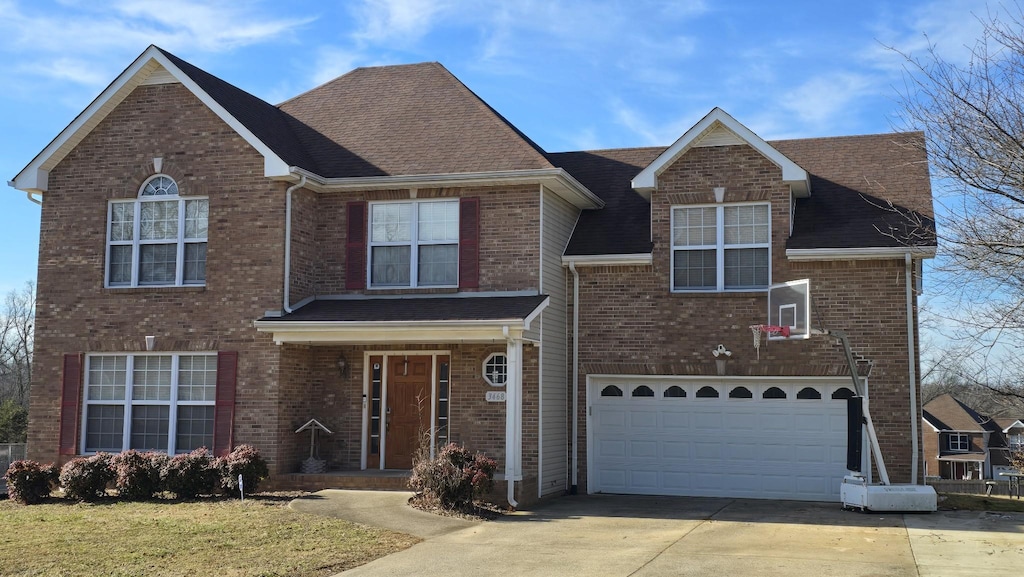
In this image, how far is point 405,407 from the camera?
17562 millimetres

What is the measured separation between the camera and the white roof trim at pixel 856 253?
635 inches

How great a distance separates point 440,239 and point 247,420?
14.9 feet

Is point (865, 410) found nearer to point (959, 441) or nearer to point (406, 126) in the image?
point (406, 126)

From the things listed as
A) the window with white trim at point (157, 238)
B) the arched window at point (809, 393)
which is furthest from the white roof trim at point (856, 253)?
the window with white trim at point (157, 238)

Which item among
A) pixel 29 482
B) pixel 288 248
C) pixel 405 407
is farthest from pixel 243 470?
pixel 288 248

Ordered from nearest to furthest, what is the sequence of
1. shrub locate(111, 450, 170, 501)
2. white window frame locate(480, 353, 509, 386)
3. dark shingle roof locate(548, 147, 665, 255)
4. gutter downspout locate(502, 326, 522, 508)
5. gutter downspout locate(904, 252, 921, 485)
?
1. gutter downspout locate(502, 326, 522, 508)
2. shrub locate(111, 450, 170, 501)
3. gutter downspout locate(904, 252, 921, 485)
4. white window frame locate(480, 353, 509, 386)
5. dark shingle roof locate(548, 147, 665, 255)

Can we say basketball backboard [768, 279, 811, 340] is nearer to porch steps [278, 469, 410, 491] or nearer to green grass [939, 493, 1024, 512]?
green grass [939, 493, 1024, 512]

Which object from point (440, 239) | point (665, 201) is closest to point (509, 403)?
point (440, 239)

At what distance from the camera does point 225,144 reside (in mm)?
17438

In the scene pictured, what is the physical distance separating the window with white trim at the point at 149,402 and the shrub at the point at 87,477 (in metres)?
1.24

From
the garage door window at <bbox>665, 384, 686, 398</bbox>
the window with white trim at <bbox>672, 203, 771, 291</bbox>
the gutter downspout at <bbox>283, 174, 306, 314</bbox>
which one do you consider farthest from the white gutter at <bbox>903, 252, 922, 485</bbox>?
the gutter downspout at <bbox>283, 174, 306, 314</bbox>

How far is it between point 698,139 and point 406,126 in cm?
558

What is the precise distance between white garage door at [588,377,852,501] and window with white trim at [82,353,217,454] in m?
6.94

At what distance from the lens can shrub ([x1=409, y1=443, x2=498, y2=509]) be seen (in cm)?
1435
